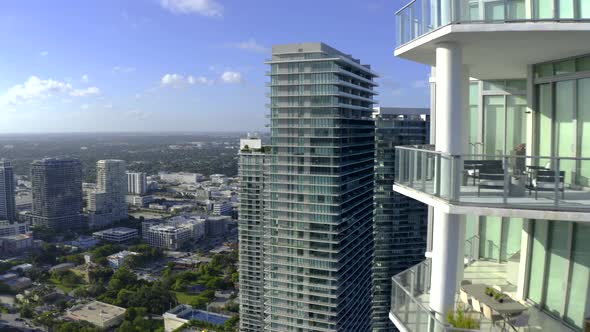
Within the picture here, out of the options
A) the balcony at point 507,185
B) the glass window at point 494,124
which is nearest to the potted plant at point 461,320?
the balcony at point 507,185

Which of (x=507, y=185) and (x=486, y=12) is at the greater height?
(x=486, y=12)

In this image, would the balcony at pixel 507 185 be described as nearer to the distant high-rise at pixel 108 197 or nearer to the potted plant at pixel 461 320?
the potted plant at pixel 461 320

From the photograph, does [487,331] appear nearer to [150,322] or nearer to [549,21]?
[549,21]

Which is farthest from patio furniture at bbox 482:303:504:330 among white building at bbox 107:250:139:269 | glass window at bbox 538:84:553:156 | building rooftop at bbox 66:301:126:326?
white building at bbox 107:250:139:269

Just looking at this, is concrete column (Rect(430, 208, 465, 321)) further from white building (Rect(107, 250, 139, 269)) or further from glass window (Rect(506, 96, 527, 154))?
white building (Rect(107, 250, 139, 269))

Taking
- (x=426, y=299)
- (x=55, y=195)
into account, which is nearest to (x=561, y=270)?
(x=426, y=299)

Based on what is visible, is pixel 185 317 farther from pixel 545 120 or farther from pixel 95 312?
pixel 545 120
